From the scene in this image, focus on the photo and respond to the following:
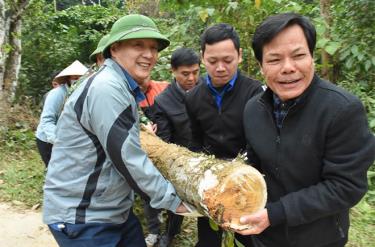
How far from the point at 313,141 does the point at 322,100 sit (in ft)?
0.62

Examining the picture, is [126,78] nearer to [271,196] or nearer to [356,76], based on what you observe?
[271,196]

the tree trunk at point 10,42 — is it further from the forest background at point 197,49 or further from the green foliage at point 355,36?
the green foliage at point 355,36

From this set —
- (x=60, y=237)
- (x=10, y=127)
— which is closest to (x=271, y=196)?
(x=60, y=237)

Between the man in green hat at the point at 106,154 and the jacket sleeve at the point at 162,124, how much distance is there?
1299mm

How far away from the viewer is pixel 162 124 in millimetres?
3766

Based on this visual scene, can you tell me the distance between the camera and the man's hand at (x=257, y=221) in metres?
1.92

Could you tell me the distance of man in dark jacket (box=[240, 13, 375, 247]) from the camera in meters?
1.76

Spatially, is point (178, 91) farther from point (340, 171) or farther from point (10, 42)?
point (10, 42)

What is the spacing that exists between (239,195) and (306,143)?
413 millimetres

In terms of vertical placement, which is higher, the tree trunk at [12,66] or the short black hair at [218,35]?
the short black hair at [218,35]

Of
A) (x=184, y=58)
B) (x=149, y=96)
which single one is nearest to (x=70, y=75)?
(x=149, y=96)

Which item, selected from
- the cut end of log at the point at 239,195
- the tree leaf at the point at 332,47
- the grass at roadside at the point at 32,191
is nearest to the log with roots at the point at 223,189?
the cut end of log at the point at 239,195

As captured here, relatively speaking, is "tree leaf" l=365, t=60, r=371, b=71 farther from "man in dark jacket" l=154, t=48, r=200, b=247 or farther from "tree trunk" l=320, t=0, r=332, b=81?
"man in dark jacket" l=154, t=48, r=200, b=247

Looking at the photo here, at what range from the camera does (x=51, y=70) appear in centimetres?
1066
